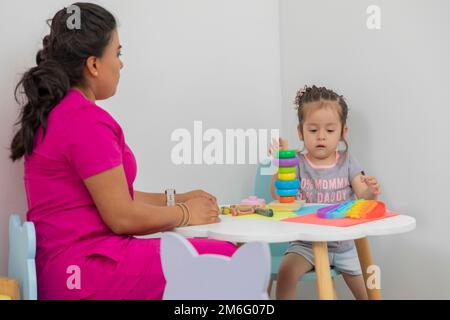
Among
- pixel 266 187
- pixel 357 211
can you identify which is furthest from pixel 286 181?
pixel 266 187

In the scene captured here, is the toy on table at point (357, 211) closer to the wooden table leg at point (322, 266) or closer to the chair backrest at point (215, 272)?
the wooden table leg at point (322, 266)

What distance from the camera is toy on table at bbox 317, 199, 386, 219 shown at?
1486 millimetres

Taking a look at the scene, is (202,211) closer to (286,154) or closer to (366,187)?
(286,154)

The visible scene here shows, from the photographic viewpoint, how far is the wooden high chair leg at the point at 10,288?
135 cm

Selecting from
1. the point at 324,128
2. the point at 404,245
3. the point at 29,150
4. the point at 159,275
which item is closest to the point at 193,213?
the point at 159,275

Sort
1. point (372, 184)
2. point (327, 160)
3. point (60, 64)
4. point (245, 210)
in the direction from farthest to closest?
point (327, 160) → point (372, 184) → point (245, 210) → point (60, 64)

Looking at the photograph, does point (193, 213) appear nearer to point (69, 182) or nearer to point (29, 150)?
point (69, 182)

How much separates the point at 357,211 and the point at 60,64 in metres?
0.77

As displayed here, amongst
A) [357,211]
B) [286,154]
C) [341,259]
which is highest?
[286,154]

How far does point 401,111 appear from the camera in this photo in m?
1.91

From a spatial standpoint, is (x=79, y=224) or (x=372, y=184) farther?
(x=372, y=184)

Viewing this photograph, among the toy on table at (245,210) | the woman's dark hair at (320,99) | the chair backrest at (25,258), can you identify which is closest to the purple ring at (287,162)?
the toy on table at (245,210)

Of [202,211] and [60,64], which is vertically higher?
[60,64]

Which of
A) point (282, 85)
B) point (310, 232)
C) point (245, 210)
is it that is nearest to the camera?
point (310, 232)
